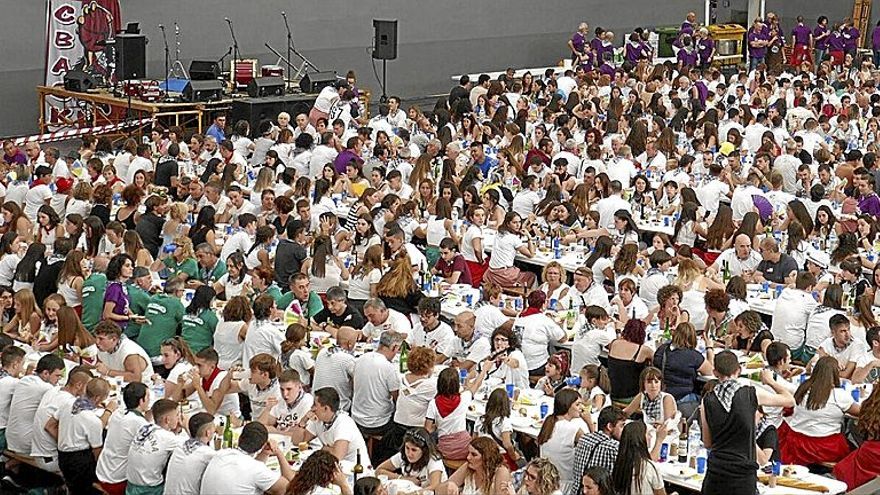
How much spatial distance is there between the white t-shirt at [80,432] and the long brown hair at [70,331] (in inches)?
62.0

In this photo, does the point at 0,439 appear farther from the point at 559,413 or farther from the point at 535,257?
the point at 535,257

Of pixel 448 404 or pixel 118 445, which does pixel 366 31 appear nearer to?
pixel 448 404

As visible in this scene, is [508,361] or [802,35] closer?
[508,361]

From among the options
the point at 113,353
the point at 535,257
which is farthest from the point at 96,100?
the point at 113,353

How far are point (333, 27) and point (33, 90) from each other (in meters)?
5.94

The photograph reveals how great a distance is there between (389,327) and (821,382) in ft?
11.4

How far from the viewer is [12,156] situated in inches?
663

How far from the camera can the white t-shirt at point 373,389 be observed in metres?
9.77

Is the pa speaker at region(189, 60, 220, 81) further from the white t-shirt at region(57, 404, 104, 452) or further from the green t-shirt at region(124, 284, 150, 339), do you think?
the white t-shirt at region(57, 404, 104, 452)

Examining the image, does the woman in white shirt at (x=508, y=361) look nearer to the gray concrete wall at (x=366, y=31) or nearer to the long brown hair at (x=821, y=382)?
the long brown hair at (x=821, y=382)

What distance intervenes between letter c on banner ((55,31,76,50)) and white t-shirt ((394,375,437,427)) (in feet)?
46.5

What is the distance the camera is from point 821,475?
9.06 meters

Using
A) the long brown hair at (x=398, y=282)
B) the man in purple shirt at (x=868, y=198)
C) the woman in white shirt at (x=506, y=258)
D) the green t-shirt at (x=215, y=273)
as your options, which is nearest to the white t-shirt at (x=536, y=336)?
the long brown hair at (x=398, y=282)

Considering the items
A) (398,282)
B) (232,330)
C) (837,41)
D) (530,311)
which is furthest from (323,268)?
(837,41)
